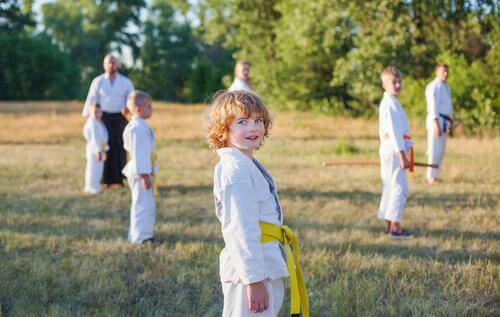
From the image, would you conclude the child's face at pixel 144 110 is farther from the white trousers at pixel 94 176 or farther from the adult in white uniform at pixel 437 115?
the adult in white uniform at pixel 437 115

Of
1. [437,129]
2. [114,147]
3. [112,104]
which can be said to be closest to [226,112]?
[112,104]

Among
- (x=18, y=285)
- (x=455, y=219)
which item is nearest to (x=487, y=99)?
(x=455, y=219)

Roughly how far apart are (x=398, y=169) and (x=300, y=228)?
4.86ft

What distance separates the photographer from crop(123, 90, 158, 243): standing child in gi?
257 inches

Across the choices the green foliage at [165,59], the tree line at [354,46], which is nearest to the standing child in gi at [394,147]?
the tree line at [354,46]

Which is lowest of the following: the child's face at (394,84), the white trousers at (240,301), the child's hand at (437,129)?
the white trousers at (240,301)

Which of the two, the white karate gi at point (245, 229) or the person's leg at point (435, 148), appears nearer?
the white karate gi at point (245, 229)

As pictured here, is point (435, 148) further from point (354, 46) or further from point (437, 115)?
point (354, 46)

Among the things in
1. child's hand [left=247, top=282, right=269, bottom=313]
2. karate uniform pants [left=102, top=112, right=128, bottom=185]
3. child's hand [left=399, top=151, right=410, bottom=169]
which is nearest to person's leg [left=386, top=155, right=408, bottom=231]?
child's hand [left=399, top=151, right=410, bottom=169]

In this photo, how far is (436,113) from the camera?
36.1 ft

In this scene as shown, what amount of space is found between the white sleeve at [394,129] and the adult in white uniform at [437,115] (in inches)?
173

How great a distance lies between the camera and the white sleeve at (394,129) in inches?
263

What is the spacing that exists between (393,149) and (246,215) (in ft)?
13.9

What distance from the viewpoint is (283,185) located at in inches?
425
